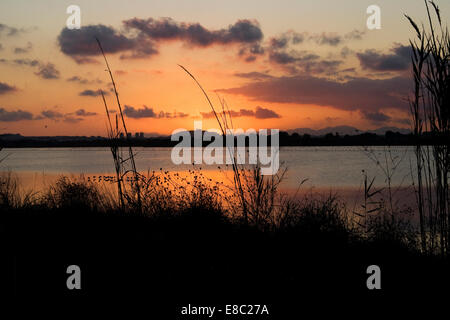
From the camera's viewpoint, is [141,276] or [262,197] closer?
[141,276]

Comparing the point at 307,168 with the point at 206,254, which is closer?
the point at 206,254

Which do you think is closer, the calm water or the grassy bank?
the grassy bank

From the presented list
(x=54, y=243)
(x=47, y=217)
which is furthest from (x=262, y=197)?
(x=47, y=217)

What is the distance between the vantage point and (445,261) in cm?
449

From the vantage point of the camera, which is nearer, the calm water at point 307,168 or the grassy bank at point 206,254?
the grassy bank at point 206,254

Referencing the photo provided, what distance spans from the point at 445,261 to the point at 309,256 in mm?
1476

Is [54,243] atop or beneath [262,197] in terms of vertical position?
beneath
